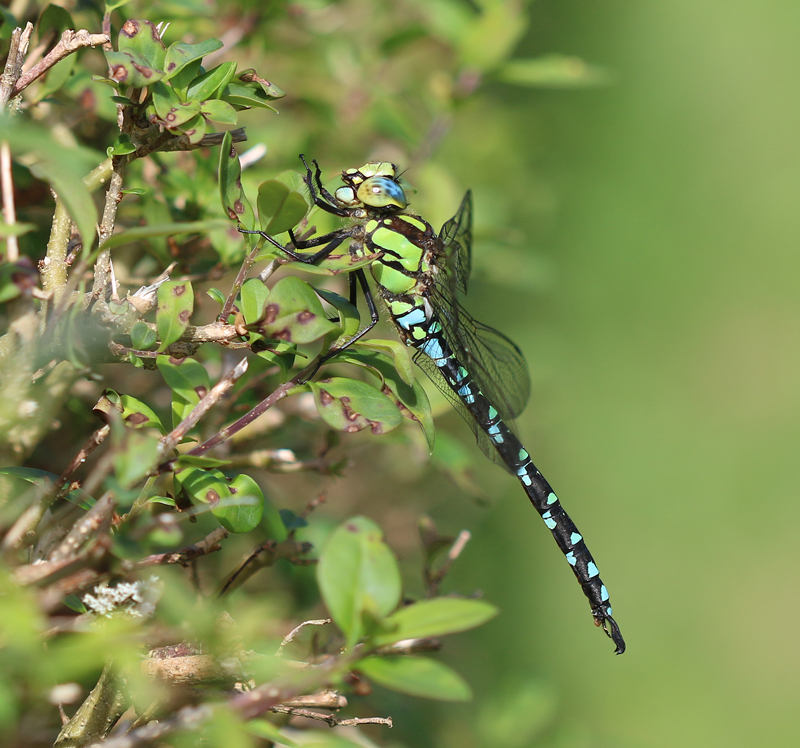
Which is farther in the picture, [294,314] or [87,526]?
[294,314]

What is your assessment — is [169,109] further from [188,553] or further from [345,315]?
[188,553]

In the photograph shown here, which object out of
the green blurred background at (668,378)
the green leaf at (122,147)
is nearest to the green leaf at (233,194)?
the green leaf at (122,147)

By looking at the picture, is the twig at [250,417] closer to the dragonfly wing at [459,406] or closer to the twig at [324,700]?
the twig at [324,700]

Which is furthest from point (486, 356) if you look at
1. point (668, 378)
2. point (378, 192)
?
point (668, 378)

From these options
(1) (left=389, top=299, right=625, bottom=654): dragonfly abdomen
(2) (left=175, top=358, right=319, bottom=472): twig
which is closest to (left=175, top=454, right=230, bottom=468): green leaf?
(2) (left=175, top=358, right=319, bottom=472): twig

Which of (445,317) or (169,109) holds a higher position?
(169,109)

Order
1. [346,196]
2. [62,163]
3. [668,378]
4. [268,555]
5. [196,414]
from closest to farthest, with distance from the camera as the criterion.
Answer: [62,163], [196,414], [268,555], [346,196], [668,378]

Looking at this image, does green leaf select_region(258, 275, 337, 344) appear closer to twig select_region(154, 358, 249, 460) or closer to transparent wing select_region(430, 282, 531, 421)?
twig select_region(154, 358, 249, 460)

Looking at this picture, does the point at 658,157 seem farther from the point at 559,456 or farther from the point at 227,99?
the point at 227,99
